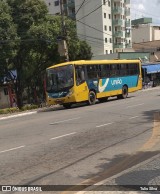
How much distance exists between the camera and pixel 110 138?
11.6m

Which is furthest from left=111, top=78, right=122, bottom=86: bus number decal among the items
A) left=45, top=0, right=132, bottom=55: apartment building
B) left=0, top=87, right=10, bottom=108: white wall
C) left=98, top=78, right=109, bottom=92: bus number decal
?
left=45, top=0, right=132, bottom=55: apartment building

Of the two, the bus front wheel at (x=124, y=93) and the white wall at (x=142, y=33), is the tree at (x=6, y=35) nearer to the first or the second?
the bus front wheel at (x=124, y=93)

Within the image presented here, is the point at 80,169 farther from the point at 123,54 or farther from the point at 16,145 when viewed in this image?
the point at 123,54

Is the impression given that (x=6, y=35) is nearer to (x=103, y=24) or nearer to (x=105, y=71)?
(x=105, y=71)

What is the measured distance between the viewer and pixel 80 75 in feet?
83.6

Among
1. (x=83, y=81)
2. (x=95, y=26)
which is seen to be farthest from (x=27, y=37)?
(x=95, y=26)

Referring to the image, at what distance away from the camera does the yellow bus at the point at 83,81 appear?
2506cm

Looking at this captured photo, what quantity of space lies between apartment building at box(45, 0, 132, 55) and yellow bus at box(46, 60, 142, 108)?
4885cm

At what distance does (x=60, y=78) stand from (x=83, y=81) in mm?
1500

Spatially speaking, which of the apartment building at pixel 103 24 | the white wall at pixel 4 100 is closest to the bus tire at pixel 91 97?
the white wall at pixel 4 100

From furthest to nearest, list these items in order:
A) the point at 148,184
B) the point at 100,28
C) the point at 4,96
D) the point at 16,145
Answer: the point at 100,28 → the point at 4,96 → the point at 16,145 → the point at 148,184

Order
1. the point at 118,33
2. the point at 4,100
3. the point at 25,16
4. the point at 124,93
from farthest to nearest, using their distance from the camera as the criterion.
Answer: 1. the point at 118,33
2. the point at 4,100
3. the point at 124,93
4. the point at 25,16

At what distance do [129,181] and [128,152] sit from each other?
2.94 m

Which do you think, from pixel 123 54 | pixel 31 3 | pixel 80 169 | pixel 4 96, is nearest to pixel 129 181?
pixel 80 169
